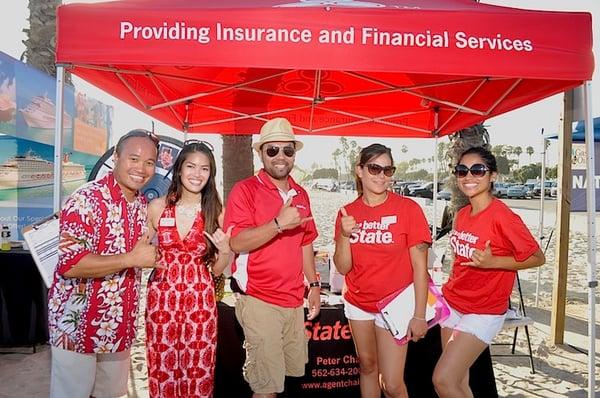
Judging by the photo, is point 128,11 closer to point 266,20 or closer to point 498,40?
point 266,20

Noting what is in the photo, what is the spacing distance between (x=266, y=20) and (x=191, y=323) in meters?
1.69

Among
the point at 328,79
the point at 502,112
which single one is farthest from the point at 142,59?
the point at 502,112

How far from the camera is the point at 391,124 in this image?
17.6 feet

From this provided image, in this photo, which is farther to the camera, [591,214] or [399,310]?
[591,214]

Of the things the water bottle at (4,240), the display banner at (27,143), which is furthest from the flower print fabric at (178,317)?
the display banner at (27,143)

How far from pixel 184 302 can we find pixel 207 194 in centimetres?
59

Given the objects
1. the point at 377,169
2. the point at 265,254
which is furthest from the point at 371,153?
the point at 265,254

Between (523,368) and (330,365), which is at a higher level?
(330,365)

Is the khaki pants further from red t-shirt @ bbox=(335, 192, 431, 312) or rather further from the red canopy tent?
the red canopy tent

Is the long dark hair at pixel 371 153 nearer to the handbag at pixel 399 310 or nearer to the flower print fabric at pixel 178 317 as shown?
the handbag at pixel 399 310

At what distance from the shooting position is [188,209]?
2.38m

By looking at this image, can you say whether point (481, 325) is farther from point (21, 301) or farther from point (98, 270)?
point (21, 301)

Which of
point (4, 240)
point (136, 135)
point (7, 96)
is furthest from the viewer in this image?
point (7, 96)

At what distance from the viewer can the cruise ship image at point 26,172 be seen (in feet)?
17.5
